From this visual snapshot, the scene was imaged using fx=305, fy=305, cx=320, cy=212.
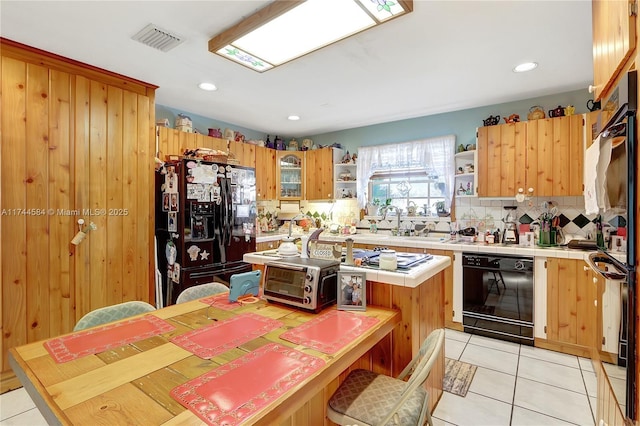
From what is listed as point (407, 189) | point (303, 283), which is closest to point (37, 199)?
point (303, 283)

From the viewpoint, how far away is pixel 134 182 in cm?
303

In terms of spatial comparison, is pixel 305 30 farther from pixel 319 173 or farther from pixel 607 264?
pixel 319 173

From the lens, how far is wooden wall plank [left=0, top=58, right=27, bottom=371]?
2299mm

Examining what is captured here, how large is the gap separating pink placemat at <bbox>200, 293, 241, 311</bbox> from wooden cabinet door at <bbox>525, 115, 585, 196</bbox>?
3.24m

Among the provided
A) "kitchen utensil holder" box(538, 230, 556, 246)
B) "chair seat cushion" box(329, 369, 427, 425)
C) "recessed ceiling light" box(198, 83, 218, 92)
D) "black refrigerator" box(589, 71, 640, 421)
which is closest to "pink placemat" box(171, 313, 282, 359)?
"chair seat cushion" box(329, 369, 427, 425)

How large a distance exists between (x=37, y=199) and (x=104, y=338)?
1.88 meters

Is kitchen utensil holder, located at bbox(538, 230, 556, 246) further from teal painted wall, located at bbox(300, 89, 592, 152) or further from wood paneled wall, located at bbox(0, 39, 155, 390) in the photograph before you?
wood paneled wall, located at bbox(0, 39, 155, 390)

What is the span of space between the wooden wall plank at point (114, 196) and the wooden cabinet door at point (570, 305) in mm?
4123

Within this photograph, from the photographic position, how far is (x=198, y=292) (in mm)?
1995

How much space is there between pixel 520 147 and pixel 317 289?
3.00 metres

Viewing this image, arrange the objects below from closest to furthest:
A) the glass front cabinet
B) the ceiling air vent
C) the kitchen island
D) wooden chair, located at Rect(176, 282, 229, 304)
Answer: the kitchen island → wooden chair, located at Rect(176, 282, 229, 304) → the ceiling air vent → the glass front cabinet

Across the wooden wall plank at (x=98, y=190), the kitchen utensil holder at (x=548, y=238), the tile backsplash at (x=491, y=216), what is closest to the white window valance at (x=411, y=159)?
the tile backsplash at (x=491, y=216)

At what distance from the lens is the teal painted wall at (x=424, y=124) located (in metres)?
3.39

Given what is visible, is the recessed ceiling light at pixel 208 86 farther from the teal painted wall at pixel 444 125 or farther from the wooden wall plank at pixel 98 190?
the teal painted wall at pixel 444 125
